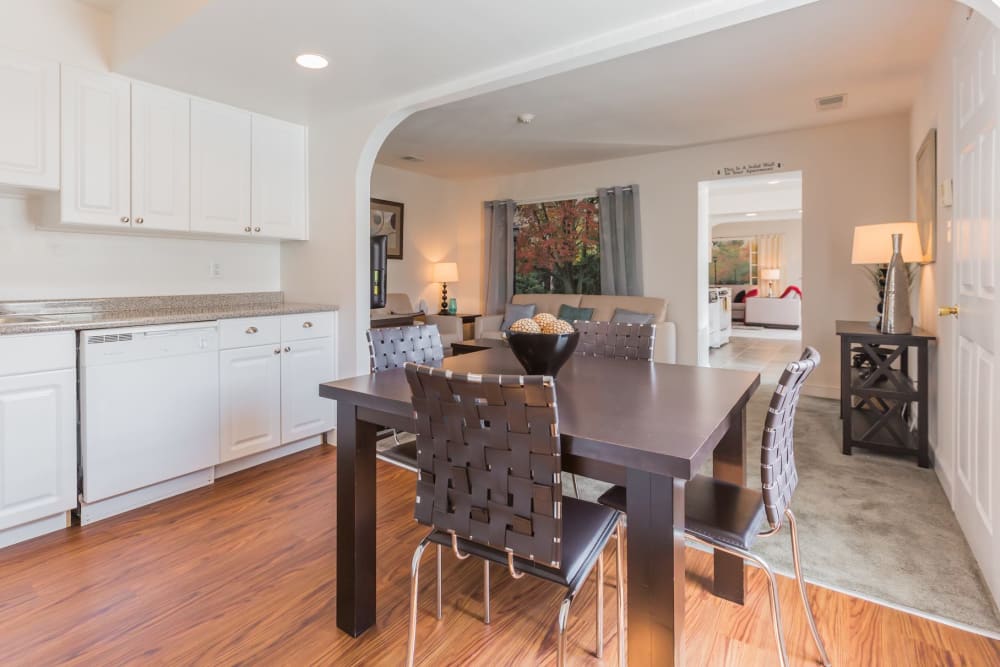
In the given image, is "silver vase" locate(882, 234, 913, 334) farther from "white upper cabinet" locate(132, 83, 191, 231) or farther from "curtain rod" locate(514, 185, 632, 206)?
"white upper cabinet" locate(132, 83, 191, 231)

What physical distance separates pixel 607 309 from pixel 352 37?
375 cm

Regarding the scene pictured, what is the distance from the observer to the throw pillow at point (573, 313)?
5414 millimetres

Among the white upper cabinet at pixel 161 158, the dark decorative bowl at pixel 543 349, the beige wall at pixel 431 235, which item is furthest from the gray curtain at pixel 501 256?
the dark decorative bowl at pixel 543 349

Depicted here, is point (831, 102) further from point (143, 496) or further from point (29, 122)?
point (143, 496)

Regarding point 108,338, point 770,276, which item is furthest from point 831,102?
point 770,276

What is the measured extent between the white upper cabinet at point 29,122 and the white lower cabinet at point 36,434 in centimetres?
80

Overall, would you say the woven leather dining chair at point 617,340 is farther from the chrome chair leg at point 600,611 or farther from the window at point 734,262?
the window at point 734,262

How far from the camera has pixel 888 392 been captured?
9.99 feet

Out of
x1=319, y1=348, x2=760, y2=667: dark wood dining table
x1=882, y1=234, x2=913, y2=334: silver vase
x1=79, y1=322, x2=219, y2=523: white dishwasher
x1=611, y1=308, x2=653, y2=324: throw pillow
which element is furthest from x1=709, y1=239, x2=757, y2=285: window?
x1=79, y1=322, x2=219, y2=523: white dishwasher

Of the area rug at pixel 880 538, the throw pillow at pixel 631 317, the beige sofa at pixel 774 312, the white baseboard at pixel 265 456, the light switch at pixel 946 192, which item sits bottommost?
the area rug at pixel 880 538

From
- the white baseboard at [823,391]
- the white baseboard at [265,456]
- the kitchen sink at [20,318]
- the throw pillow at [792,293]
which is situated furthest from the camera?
the throw pillow at [792,293]

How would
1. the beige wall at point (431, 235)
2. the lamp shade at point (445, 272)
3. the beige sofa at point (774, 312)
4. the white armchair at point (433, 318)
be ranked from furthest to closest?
the beige sofa at point (774, 312)
the lamp shade at point (445, 272)
the beige wall at point (431, 235)
the white armchair at point (433, 318)

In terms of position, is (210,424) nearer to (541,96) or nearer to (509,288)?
(541,96)

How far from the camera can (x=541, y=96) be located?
361 cm
